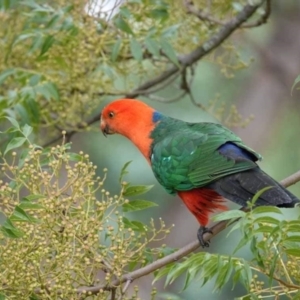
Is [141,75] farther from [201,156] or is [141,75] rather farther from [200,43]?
[201,156]

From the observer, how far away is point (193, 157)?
3.61 metres

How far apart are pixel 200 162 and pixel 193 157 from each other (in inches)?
2.8

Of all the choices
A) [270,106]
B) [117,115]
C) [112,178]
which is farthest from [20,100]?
[270,106]

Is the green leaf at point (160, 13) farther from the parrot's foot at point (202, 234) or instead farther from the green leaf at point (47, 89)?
the parrot's foot at point (202, 234)

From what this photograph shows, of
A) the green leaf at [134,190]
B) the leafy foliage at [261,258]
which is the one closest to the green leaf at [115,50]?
the green leaf at [134,190]

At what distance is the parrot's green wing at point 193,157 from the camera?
3.40m

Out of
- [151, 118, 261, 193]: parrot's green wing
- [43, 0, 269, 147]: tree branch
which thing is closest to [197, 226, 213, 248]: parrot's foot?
[151, 118, 261, 193]: parrot's green wing

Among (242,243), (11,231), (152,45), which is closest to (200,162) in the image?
(152,45)

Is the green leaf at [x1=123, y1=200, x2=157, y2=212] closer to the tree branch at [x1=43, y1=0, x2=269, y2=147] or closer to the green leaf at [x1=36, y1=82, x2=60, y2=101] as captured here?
Result: the green leaf at [x1=36, y1=82, x2=60, y2=101]

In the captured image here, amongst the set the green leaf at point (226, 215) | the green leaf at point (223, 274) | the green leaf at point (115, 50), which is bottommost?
the green leaf at point (223, 274)

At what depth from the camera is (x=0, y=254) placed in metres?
2.55

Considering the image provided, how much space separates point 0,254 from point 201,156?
129 centimetres

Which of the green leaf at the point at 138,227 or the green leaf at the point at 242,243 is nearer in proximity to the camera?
the green leaf at the point at 242,243

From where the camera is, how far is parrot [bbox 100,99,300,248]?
3211 millimetres
